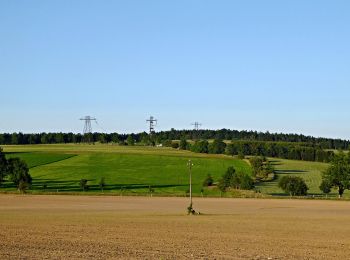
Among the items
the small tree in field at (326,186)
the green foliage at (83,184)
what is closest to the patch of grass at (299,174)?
the small tree in field at (326,186)

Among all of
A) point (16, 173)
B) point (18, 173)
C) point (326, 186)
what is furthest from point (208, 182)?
point (16, 173)

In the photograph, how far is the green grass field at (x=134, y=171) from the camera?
122m

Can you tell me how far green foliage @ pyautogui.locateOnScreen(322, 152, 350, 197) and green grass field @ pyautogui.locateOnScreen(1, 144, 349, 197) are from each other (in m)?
4.10

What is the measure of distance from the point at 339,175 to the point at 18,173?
6251 centimetres

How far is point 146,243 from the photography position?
38000mm

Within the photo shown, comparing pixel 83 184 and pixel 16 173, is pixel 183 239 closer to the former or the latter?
pixel 83 184

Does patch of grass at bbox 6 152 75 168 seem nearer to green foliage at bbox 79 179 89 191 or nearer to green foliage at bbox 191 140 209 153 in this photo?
green foliage at bbox 79 179 89 191

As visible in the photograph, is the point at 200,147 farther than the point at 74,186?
Yes

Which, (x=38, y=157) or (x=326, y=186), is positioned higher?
(x=38, y=157)

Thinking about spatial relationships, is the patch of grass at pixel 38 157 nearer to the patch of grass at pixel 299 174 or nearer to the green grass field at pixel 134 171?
the green grass field at pixel 134 171

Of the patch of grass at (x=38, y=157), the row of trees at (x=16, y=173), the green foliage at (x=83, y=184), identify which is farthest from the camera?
the patch of grass at (x=38, y=157)

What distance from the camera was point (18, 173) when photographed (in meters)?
119

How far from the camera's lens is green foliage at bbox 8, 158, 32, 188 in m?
118

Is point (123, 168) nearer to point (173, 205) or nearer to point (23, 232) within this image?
point (173, 205)
